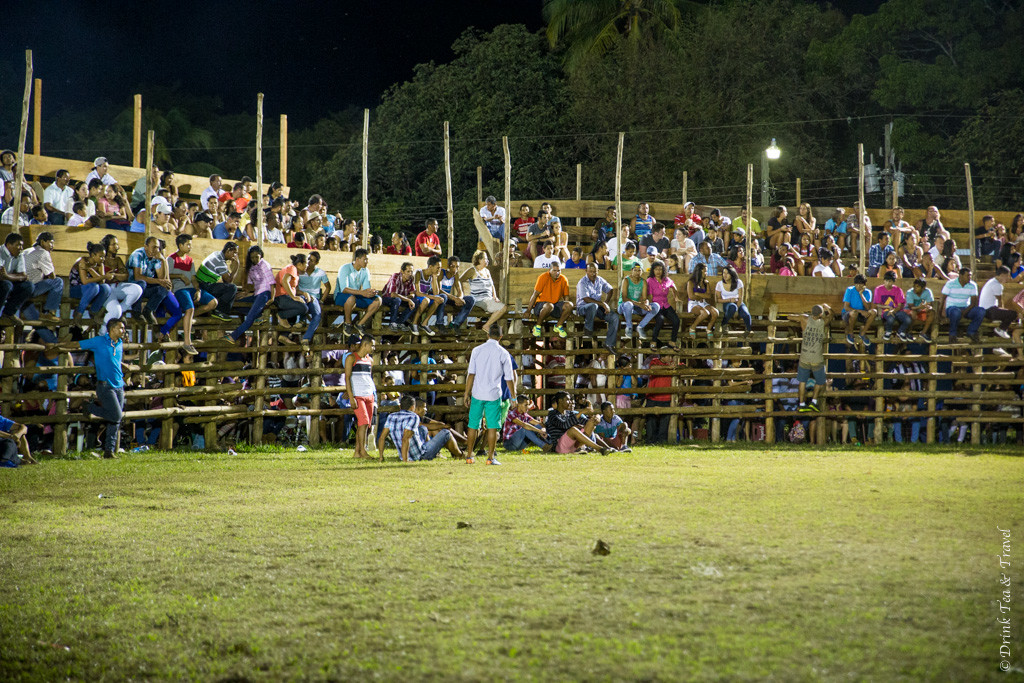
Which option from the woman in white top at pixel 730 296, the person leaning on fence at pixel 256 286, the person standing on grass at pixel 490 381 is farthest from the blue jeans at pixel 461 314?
the woman in white top at pixel 730 296

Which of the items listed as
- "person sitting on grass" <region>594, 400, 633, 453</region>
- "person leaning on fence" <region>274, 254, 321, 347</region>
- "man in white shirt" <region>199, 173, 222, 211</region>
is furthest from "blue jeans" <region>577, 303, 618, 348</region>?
"man in white shirt" <region>199, 173, 222, 211</region>

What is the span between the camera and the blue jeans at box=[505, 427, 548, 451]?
54.4 feet

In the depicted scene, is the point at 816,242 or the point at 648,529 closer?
the point at 648,529

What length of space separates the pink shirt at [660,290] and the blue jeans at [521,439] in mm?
3686

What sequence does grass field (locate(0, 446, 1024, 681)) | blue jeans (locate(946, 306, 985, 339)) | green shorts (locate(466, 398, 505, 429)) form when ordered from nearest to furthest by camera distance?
grass field (locate(0, 446, 1024, 681)), green shorts (locate(466, 398, 505, 429)), blue jeans (locate(946, 306, 985, 339))

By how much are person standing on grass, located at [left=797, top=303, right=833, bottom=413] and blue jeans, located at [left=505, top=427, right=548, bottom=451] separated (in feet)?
16.7

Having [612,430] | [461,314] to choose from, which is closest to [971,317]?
[612,430]

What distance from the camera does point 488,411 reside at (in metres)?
14.1

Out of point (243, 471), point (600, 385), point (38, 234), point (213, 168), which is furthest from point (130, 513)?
point (213, 168)

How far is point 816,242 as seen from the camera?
22.9 metres

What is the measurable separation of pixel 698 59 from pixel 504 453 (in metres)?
24.3

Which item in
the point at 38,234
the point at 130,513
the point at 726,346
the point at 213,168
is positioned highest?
the point at 213,168

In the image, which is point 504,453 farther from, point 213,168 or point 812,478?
point 213,168

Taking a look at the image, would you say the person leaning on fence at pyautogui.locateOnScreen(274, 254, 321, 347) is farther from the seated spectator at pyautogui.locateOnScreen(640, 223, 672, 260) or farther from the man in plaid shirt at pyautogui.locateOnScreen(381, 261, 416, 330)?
the seated spectator at pyautogui.locateOnScreen(640, 223, 672, 260)
